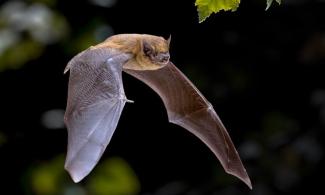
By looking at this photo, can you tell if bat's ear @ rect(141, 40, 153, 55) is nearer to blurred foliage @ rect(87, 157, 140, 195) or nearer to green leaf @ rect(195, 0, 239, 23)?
green leaf @ rect(195, 0, 239, 23)

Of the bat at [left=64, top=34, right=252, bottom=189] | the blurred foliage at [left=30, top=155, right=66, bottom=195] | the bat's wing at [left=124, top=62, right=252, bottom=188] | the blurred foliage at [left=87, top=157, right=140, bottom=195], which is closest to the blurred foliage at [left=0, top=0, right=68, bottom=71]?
the blurred foliage at [left=30, top=155, right=66, bottom=195]

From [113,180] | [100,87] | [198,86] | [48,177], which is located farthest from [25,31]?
[100,87]

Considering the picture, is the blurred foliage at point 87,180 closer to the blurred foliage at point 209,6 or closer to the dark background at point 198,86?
the dark background at point 198,86

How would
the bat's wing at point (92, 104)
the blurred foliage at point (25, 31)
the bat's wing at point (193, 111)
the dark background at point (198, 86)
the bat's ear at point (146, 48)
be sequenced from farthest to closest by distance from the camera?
the dark background at point (198, 86)
the blurred foliage at point (25, 31)
the bat's wing at point (193, 111)
the bat's ear at point (146, 48)
the bat's wing at point (92, 104)

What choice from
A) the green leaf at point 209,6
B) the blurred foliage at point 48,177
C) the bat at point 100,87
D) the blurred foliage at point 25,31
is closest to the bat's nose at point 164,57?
the bat at point 100,87

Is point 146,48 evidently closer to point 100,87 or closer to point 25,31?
point 100,87

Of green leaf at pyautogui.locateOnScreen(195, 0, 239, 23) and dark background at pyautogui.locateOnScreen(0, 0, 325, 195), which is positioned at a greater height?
green leaf at pyautogui.locateOnScreen(195, 0, 239, 23)
